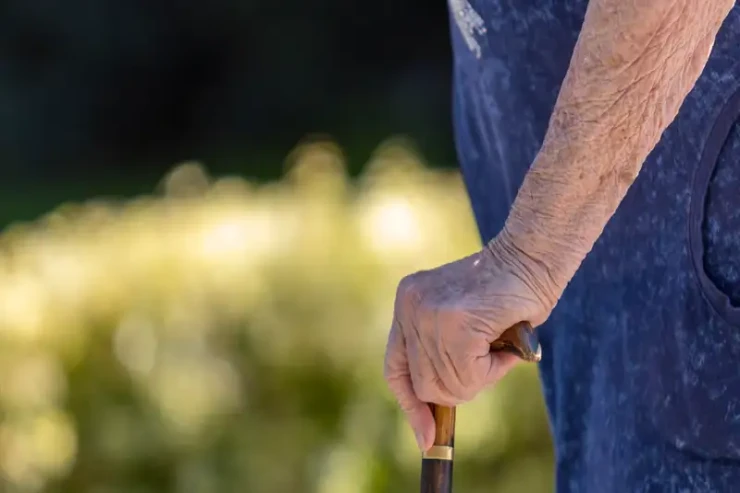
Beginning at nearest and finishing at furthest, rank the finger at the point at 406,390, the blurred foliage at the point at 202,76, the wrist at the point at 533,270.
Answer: the wrist at the point at 533,270 → the finger at the point at 406,390 → the blurred foliage at the point at 202,76

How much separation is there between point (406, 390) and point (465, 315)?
166 millimetres

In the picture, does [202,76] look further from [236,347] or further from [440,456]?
[440,456]

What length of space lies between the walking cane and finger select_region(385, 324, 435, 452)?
1 centimetres

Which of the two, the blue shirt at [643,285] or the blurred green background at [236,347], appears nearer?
the blue shirt at [643,285]

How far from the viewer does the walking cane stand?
1312 mm

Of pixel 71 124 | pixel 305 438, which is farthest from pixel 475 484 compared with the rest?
pixel 71 124

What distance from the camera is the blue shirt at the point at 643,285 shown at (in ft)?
4.49

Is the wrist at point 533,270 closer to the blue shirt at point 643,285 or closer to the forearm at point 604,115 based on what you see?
the forearm at point 604,115

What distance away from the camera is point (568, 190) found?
1.26 meters

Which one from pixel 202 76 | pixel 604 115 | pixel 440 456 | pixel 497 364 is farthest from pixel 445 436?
pixel 202 76

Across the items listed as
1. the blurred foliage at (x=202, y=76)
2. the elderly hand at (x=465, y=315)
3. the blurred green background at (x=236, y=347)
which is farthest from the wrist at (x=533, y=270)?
the blurred foliage at (x=202, y=76)

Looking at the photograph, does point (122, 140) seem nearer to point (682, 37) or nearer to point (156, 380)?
point (156, 380)

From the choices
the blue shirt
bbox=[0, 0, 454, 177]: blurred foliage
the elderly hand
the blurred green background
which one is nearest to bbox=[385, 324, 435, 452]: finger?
the elderly hand

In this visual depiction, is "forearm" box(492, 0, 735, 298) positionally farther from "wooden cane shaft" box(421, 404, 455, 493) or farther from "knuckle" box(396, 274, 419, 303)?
"wooden cane shaft" box(421, 404, 455, 493)
